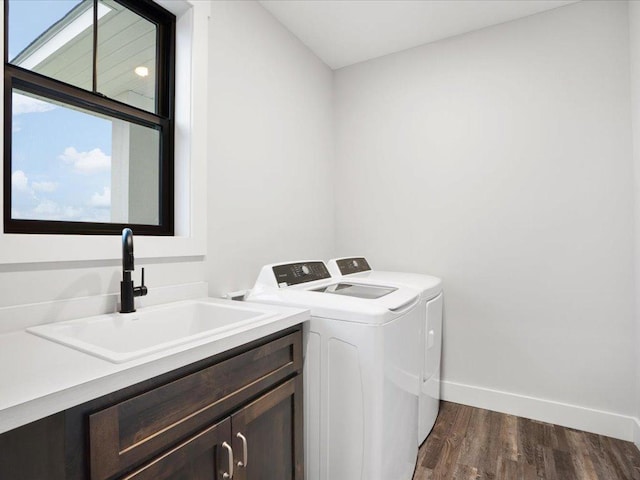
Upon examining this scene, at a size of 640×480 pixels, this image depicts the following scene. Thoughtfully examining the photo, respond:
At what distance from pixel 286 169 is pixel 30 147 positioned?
4.68 feet

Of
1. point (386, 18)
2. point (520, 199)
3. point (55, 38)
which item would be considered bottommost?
point (520, 199)

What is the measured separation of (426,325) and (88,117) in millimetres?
1908

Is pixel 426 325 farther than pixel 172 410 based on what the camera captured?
Yes

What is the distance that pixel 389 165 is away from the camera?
110 inches

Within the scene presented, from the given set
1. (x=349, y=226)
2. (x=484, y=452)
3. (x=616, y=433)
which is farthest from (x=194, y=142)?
(x=616, y=433)

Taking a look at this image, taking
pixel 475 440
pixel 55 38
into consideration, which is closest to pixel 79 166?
pixel 55 38

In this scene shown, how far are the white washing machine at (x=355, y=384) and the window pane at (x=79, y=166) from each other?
74cm

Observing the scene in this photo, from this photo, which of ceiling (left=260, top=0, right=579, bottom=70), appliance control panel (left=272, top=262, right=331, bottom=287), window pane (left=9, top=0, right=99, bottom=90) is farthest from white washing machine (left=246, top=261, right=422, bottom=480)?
ceiling (left=260, top=0, right=579, bottom=70)

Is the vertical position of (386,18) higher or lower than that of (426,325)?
higher

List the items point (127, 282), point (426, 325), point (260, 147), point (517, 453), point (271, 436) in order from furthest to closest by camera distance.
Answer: point (260, 147), point (426, 325), point (517, 453), point (127, 282), point (271, 436)

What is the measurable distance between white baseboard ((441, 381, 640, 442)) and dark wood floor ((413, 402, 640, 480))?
47 millimetres

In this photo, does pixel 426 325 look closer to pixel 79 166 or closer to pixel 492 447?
pixel 492 447

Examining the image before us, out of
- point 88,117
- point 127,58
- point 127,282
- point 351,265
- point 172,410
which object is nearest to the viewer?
point 172,410

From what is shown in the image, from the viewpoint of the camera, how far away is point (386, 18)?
7.61 ft
